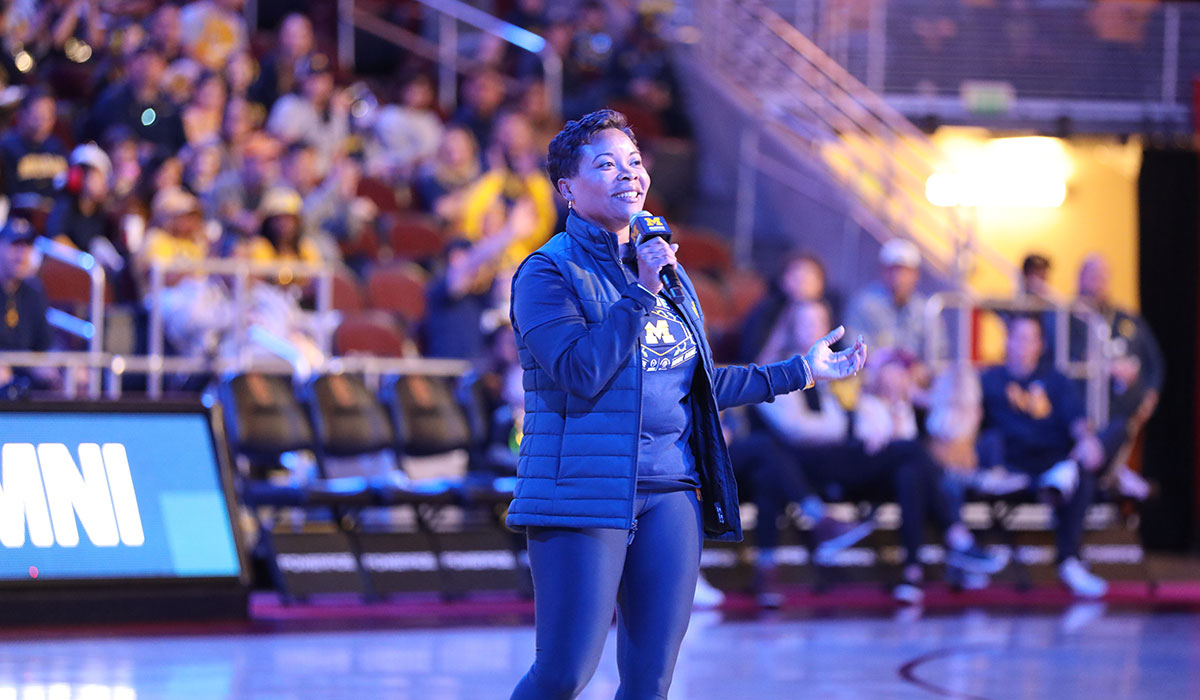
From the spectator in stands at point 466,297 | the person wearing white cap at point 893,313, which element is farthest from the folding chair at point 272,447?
the person wearing white cap at point 893,313

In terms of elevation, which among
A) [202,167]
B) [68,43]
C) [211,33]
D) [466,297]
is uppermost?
[211,33]

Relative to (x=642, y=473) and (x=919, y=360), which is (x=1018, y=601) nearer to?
(x=919, y=360)

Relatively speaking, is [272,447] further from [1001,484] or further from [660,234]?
[660,234]

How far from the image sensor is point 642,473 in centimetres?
341

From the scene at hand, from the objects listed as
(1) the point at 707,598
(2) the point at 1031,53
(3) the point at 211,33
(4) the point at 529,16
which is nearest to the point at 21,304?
(1) the point at 707,598

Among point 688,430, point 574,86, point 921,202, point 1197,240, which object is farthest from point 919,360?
point 688,430

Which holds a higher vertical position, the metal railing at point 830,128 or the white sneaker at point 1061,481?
the metal railing at point 830,128

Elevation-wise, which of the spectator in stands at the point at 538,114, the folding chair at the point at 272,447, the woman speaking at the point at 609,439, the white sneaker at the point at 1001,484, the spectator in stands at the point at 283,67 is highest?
the spectator in stands at the point at 283,67

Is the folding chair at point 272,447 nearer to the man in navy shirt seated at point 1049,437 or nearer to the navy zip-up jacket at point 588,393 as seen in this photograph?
the man in navy shirt seated at point 1049,437

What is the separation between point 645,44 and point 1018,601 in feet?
22.5

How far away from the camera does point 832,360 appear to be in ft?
12.1

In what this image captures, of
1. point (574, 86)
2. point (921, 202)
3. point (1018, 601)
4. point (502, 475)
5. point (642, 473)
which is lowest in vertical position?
point (1018, 601)

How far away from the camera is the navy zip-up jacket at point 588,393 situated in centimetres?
328

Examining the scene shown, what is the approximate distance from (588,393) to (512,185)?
27.8 feet
